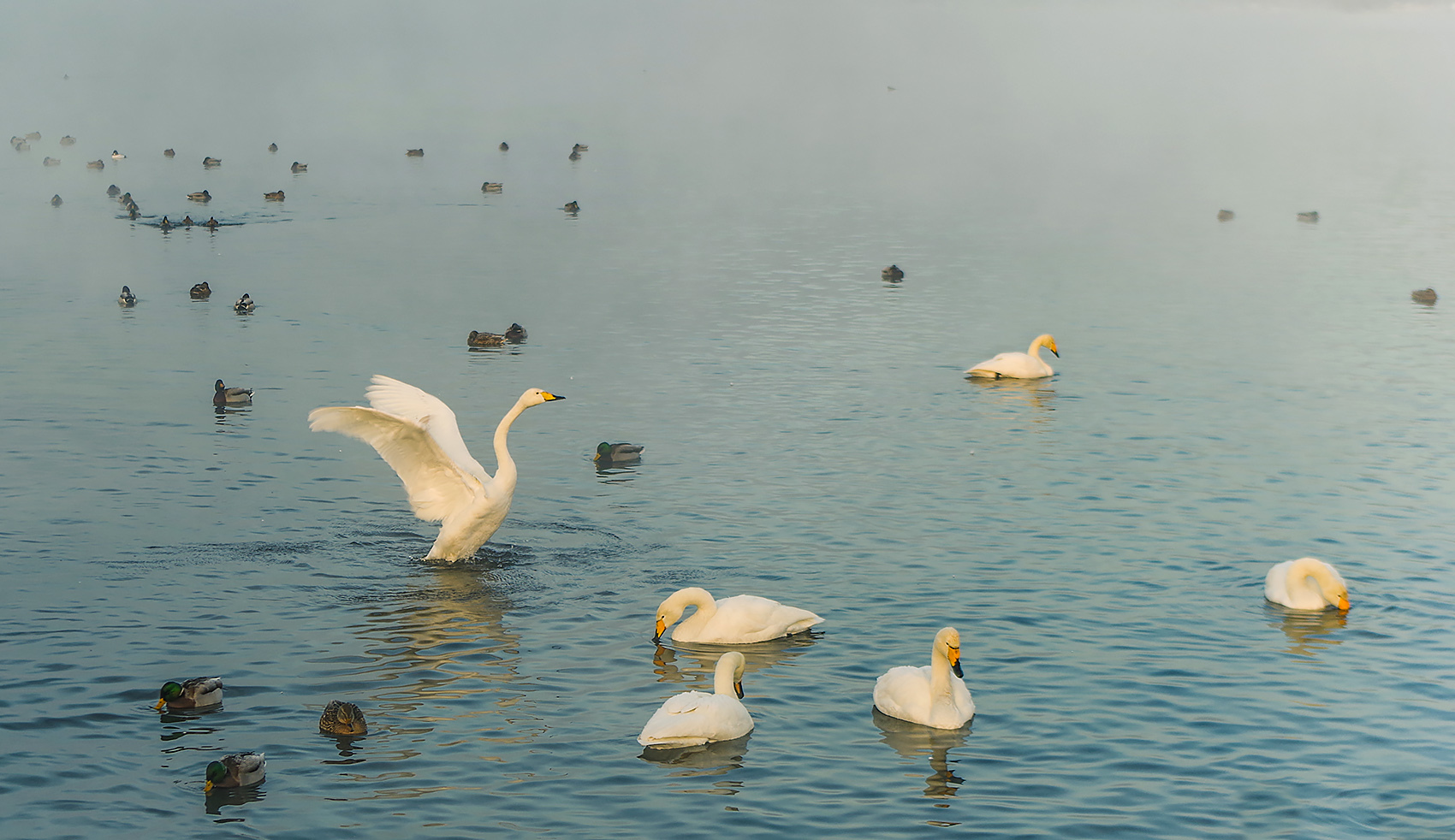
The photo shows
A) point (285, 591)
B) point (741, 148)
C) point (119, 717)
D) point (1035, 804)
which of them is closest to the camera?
point (1035, 804)

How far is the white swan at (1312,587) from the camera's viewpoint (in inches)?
749

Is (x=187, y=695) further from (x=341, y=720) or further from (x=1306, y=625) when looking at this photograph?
(x=1306, y=625)

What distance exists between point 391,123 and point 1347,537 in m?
96.2

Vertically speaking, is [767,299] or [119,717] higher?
[767,299]

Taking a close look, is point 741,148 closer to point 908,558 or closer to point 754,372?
point 754,372

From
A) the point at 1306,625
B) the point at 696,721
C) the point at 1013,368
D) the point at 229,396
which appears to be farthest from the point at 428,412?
the point at 1013,368

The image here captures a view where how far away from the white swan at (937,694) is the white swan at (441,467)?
718 cm

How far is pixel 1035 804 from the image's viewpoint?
13.8 metres

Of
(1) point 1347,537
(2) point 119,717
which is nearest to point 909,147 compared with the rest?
(1) point 1347,537

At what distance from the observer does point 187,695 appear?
15.6 metres

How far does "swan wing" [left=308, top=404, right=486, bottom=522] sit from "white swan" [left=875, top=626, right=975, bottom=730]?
7.41 metres

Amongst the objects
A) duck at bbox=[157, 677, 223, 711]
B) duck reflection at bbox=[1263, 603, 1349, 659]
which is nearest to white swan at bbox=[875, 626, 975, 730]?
duck reflection at bbox=[1263, 603, 1349, 659]

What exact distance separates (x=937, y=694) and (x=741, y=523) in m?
7.80

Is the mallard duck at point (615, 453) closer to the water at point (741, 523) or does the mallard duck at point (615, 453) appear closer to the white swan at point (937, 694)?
the water at point (741, 523)
